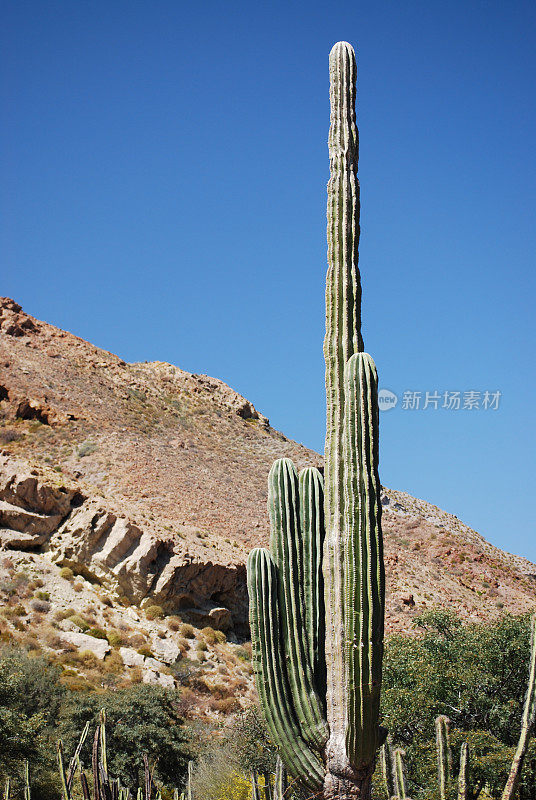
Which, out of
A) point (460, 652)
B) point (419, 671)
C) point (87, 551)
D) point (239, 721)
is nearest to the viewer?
point (419, 671)

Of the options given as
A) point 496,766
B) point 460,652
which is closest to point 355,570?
point 496,766

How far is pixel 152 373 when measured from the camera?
55.8m

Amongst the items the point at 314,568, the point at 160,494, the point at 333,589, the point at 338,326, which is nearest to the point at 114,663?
the point at 160,494

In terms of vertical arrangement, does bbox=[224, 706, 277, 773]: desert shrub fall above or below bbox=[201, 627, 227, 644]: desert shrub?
below

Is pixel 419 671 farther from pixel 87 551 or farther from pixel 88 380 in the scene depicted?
pixel 88 380

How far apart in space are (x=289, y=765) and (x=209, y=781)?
483 inches

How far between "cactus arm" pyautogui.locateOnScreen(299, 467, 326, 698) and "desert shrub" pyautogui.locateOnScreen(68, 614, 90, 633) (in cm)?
2039

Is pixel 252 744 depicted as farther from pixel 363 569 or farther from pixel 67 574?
pixel 363 569

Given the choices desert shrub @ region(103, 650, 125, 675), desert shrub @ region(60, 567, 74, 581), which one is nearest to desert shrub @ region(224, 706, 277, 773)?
desert shrub @ region(103, 650, 125, 675)

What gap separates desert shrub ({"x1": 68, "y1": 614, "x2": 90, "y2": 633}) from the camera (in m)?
24.6

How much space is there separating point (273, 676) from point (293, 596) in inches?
25.1

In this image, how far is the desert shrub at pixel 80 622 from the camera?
24631 millimetres

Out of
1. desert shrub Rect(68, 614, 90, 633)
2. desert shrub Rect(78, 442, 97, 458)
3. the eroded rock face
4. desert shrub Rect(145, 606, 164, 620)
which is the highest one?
desert shrub Rect(78, 442, 97, 458)

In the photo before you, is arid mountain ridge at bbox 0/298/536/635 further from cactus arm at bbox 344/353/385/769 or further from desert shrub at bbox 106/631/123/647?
cactus arm at bbox 344/353/385/769
